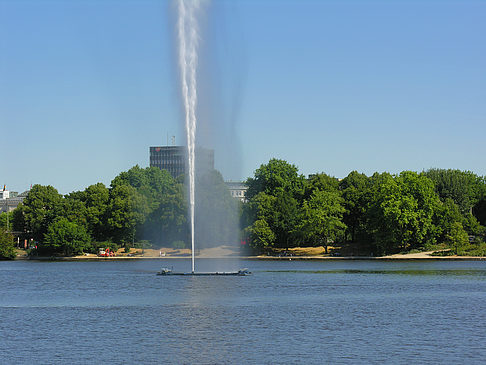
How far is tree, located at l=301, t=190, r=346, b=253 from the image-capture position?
122562 mm

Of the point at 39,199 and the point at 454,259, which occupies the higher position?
the point at 39,199

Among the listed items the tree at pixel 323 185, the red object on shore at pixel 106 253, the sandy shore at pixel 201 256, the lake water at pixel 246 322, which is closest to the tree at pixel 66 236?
the sandy shore at pixel 201 256

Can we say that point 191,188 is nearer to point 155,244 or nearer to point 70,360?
point 70,360

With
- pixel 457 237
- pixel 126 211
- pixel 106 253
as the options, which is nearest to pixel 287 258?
pixel 457 237

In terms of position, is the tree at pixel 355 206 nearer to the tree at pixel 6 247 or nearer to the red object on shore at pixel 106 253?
the red object on shore at pixel 106 253

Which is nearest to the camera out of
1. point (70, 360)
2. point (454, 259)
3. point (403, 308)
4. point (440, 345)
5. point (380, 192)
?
point (70, 360)

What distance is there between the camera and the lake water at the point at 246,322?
101ft

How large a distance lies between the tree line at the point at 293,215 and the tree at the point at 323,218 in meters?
0.18

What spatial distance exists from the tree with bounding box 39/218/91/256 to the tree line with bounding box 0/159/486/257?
0.20m

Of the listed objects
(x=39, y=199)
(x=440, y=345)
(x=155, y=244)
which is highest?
(x=39, y=199)

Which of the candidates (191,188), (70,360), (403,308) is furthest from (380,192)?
(70,360)

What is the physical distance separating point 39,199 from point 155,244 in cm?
2950

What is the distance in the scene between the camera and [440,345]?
32.7 meters

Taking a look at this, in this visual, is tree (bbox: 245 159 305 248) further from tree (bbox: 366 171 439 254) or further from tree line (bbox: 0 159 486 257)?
tree (bbox: 366 171 439 254)
